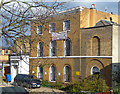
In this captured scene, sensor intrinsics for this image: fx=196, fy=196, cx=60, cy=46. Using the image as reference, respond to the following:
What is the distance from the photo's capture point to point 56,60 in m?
26.5

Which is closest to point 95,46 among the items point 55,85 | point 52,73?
point 55,85

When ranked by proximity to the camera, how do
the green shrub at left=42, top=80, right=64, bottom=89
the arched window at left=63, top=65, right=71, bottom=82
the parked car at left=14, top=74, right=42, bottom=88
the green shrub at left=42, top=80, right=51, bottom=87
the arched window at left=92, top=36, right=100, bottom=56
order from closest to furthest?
the parked car at left=14, top=74, right=42, bottom=88
the arched window at left=92, top=36, right=100, bottom=56
the green shrub at left=42, top=80, right=64, bottom=89
the arched window at left=63, top=65, right=71, bottom=82
the green shrub at left=42, top=80, right=51, bottom=87

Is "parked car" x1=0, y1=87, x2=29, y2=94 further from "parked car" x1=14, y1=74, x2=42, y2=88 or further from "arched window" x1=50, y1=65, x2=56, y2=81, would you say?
"arched window" x1=50, y1=65, x2=56, y2=81

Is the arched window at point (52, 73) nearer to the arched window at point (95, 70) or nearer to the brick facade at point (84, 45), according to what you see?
the brick facade at point (84, 45)

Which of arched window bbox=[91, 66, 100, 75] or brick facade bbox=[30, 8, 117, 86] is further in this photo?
arched window bbox=[91, 66, 100, 75]

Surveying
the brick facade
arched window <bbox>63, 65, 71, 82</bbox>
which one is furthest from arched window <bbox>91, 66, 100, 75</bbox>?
arched window <bbox>63, 65, 71, 82</bbox>

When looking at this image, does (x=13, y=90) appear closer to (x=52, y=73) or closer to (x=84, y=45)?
(x=84, y=45)

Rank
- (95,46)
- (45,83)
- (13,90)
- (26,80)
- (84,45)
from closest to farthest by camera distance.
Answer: (26,80), (13,90), (95,46), (84,45), (45,83)

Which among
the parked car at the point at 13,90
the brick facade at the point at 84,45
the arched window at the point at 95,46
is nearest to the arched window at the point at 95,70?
the brick facade at the point at 84,45

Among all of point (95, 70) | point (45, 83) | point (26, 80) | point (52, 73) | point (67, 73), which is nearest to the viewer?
point (26, 80)

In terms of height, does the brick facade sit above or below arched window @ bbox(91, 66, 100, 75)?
above

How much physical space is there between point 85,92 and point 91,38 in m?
7.84

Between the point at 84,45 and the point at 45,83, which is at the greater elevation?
the point at 84,45

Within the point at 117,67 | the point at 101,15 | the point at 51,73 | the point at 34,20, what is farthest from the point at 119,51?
the point at 34,20
